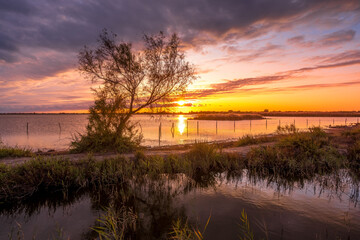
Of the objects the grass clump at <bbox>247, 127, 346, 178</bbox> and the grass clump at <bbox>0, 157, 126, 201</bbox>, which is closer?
the grass clump at <bbox>0, 157, 126, 201</bbox>

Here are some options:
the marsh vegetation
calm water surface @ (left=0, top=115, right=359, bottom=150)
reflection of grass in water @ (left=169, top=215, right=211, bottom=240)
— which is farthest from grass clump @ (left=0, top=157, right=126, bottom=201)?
calm water surface @ (left=0, top=115, right=359, bottom=150)

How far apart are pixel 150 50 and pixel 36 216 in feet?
44.1

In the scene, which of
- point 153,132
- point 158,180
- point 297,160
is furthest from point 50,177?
point 153,132

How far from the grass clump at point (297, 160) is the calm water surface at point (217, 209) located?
1.03 m

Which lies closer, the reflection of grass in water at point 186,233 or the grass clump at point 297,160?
the reflection of grass in water at point 186,233

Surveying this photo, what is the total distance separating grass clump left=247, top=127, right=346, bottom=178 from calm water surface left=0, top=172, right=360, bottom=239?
3.39 feet

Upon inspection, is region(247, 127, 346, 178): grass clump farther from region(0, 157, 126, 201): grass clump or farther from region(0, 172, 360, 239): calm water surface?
region(0, 157, 126, 201): grass clump

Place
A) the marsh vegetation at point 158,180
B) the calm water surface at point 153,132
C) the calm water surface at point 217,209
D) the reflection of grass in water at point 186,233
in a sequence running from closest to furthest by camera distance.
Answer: the reflection of grass in water at point 186,233 < the calm water surface at point 217,209 < the marsh vegetation at point 158,180 < the calm water surface at point 153,132

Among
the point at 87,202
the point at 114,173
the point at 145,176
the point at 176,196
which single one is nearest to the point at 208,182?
the point at 176,196

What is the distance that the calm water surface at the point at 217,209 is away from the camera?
16.3 feet

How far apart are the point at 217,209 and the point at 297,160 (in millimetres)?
6646

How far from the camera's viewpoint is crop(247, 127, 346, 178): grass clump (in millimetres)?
9523

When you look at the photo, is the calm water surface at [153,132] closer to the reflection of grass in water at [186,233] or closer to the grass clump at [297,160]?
the grass clump at [297,160]

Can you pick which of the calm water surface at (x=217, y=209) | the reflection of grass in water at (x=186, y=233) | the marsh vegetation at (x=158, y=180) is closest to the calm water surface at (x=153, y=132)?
the marsh vegetation at (x=158, y=180)
